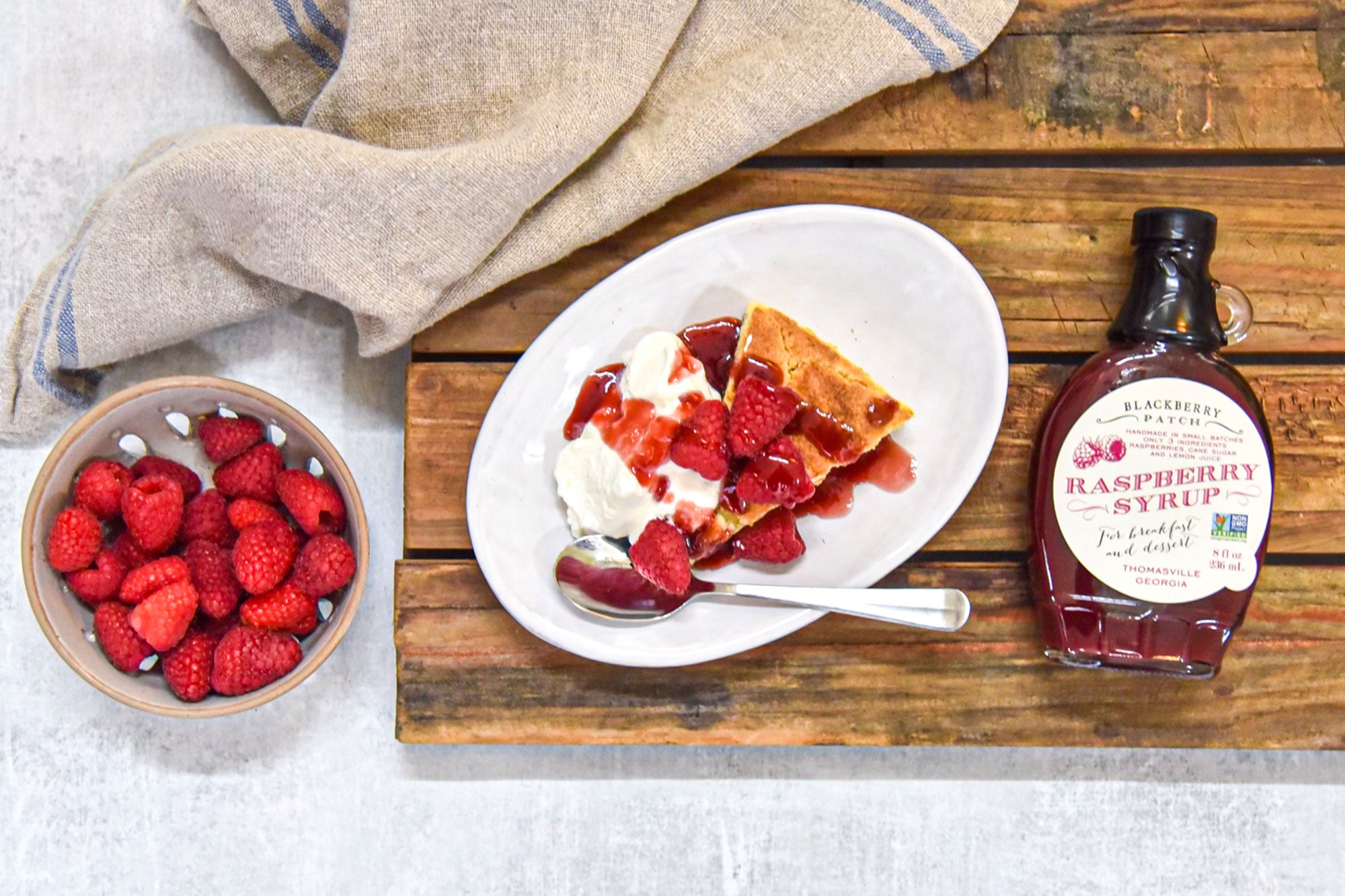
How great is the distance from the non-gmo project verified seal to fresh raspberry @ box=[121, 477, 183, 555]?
4.32 ft

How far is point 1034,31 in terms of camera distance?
4.30ft

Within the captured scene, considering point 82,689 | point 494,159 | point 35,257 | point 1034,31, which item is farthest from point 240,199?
point 1034,31

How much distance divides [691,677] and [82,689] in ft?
2.96

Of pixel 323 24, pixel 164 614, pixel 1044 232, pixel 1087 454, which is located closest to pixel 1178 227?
pixel 1044 232

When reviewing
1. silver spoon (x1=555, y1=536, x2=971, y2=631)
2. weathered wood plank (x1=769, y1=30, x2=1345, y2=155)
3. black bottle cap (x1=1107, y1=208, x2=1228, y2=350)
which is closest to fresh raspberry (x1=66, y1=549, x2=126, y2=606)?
silver spoon (x1=555, y1=536, x2=971, y2=631)

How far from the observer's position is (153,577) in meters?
1.26

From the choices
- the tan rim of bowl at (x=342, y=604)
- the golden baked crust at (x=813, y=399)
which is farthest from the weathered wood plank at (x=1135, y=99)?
the tan rim of bowl at (x=342, y=604)

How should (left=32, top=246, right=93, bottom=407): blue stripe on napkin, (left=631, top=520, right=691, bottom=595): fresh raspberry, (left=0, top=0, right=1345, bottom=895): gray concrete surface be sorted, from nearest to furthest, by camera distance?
(left=631, top=520, right=691, bottom=595): fresh raspberry → (left=32, top=246, right=93, bottom=407): blue stripe on napkin → (left=0, top=0, right=1345, bottom=895): gray concrete surface

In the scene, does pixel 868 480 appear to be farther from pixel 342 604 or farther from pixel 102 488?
pixel 102 488

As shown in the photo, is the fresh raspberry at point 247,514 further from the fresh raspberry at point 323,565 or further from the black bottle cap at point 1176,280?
the black bottle cap at point 1176,280

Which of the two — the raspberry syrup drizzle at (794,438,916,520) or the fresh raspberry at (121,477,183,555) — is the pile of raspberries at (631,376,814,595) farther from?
the fresh raspberry at (121,477,183,555)

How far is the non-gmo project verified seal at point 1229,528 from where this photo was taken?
1223 mm

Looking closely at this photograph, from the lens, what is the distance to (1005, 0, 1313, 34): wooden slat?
A: 4.29 feet

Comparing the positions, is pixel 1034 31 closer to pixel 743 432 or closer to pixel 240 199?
pixel 743 432
